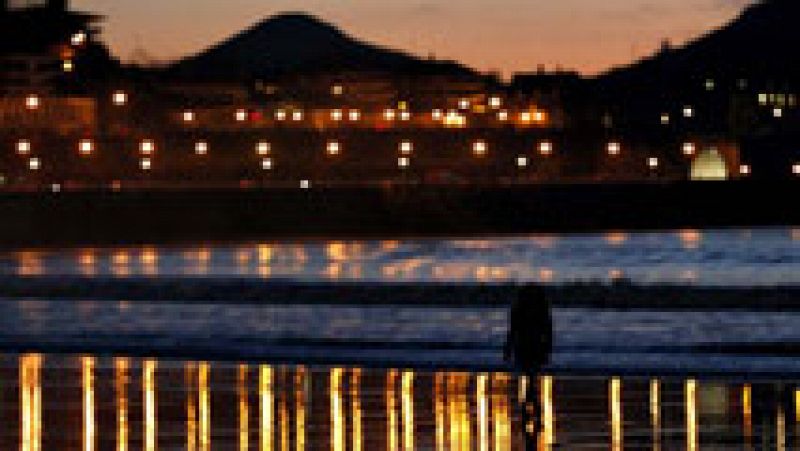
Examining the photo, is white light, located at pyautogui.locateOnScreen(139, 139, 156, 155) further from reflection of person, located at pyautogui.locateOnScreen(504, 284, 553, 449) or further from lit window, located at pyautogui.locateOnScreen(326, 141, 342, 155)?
reflection of person, located at pyautogui.locateOnScreen(504, 284, 553, 449)

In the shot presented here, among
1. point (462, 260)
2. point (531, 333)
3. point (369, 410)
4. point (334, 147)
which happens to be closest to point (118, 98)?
point (334, 147)

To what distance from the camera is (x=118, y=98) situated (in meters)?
147

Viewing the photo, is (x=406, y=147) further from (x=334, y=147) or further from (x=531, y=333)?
(x=531, y=333)

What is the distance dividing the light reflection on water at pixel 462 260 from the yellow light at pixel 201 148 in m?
28.1

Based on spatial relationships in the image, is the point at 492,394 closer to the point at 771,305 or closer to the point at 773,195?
the point at 771,305

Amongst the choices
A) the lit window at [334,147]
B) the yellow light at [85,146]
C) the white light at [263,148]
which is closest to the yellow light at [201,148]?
the white light at [263,148]

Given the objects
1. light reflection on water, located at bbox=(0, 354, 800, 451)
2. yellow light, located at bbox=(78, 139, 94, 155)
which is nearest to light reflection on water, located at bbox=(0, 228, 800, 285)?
yellow light, located at bbox=(78, 139, 94, 155)

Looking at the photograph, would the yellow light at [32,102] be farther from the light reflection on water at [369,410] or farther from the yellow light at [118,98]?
the light reflection on water at [369,410]

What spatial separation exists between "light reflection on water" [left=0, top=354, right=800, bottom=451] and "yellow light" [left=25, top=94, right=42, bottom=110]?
107 m

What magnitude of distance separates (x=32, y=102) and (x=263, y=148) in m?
17.4

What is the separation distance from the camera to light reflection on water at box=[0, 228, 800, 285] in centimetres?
6931

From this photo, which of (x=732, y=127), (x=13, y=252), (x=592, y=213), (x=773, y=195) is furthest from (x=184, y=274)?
(x=732, y=127)

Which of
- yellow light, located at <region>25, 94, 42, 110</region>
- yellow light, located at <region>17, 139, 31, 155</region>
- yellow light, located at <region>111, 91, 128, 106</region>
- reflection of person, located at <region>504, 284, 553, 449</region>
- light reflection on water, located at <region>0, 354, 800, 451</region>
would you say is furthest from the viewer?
yellow light, located at <region>111, 91, 128, 106</region>

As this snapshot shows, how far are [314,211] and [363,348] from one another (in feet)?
283
